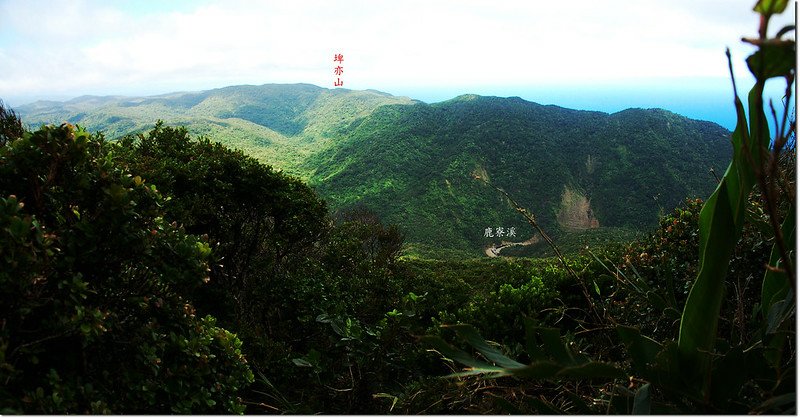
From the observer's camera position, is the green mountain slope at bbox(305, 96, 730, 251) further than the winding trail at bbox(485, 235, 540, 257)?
Yes

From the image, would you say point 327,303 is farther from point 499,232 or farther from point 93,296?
point 499,232

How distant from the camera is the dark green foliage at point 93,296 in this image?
1512 mm

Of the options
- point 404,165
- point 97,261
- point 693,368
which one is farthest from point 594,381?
point 404,165

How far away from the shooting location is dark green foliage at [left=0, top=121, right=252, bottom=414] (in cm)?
151

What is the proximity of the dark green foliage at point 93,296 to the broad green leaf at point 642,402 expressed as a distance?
156cm

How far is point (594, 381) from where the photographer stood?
168cm

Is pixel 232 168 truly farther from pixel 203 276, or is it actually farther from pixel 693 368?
pixel 693 368

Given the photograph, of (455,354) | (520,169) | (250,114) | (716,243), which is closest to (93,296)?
(455,354)

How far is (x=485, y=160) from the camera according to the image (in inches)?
1944

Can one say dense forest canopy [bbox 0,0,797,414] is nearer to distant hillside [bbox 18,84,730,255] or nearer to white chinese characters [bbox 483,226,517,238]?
distant hillside [bbox 18,84,730,255]

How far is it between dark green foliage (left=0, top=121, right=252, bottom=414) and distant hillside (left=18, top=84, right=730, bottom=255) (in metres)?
31.9

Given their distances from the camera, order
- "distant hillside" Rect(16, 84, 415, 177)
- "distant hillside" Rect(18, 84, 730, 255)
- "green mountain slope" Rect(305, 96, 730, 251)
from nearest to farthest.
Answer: "distant hillside" Rect(18, 84, 730, 255), "green mountain slope" Rect(305, 96, 730, 251), "distant hillside" Rect(16, 84, 415, 177)

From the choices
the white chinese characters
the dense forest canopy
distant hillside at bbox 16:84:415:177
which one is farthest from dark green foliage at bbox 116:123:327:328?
distant hillside at bbox 16:84:415:177

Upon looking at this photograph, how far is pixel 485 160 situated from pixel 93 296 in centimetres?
4893
